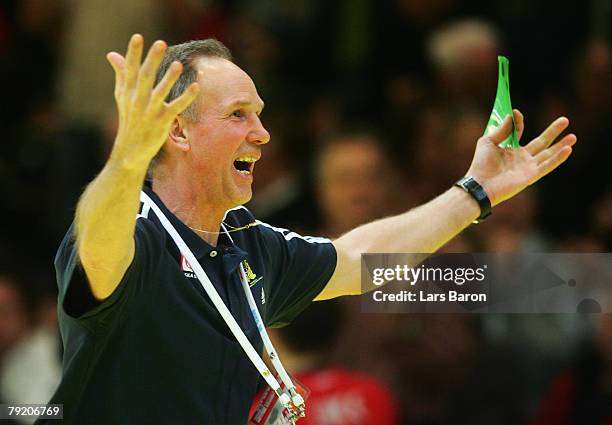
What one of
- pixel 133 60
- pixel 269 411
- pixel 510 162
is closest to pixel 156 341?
pixel 269 411

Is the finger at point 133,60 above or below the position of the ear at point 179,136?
below

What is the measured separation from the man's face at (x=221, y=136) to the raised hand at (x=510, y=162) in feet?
2.71

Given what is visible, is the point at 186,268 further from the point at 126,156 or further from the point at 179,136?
the point at 126,156

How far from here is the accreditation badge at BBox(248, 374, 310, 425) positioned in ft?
11.6

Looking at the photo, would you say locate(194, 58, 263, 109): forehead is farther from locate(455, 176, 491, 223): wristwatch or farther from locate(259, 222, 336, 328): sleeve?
locate(455, 176, 491, 223): wristwatch

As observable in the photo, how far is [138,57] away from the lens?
9.12 feet

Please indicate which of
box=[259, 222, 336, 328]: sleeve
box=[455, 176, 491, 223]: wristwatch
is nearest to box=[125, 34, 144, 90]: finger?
box=[259, 222, 336, 328]: sleeve

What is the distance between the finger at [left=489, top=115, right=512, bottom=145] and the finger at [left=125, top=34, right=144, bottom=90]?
1581 millimetres

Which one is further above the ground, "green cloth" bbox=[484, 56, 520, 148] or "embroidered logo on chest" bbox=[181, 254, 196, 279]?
"green cloth" bbox=[484, 56, 520, 148]

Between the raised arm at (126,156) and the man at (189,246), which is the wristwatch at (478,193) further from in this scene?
the raised arm at (126,156)

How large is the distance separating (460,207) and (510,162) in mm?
228

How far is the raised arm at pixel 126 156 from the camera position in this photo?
9.23 ft

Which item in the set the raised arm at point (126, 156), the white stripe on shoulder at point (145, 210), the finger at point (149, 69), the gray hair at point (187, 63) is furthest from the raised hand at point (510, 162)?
the finger at point (149, 69)

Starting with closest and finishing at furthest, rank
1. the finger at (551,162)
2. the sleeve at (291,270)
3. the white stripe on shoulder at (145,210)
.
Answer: the white stripe on shoulder at (145,210), the sleeve at (291,270), the finger at (551,162)
